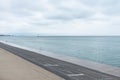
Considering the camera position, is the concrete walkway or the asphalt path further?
the asphalt path

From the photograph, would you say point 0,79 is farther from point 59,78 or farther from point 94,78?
point 94,78

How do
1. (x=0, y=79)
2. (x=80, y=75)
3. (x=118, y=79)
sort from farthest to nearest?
(x=80, y=75), (x=118, y=79), (x=0, y=79)

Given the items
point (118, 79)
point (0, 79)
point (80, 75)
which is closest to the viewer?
point (0, 79)

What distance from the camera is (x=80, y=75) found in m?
21.0

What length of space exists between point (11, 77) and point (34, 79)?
7.02 ft

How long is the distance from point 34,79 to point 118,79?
661cm

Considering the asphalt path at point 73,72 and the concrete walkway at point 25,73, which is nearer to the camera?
the concrete walkway at point 25,73

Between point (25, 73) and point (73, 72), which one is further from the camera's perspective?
point (73, 72)

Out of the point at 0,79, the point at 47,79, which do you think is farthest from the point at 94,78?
the point at 0,79

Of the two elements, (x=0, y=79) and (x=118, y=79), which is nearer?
(x=0, y=79)

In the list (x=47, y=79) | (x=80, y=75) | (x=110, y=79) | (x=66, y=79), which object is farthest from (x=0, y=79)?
(x=110, y=79)

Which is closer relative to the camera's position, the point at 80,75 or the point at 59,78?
the point at 59,78

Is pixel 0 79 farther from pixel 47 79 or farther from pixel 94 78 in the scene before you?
pixel 94 78

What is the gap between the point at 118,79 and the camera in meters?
19.4
